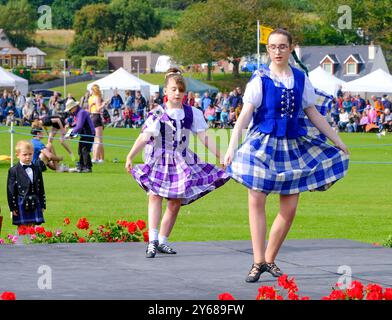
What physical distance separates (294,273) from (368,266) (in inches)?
31.1

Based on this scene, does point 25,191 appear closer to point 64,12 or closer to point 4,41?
point 4,41

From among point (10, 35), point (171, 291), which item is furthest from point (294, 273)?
point (10, 35)

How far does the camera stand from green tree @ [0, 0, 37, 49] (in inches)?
6614

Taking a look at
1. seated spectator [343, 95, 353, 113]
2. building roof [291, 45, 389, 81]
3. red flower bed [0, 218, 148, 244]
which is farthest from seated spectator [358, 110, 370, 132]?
building roof [291, 45, 389, 81]

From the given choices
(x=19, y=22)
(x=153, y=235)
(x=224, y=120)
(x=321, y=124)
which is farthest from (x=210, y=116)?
(x=19, y=22)

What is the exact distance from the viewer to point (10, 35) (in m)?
173

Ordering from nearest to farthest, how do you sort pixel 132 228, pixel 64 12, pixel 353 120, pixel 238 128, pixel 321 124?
pixel 238 128
pixel 321 124
pixel 132 228
pixel 353 120
pixel 64 12

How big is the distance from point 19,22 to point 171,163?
Answer: 525ft

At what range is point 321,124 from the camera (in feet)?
33.6

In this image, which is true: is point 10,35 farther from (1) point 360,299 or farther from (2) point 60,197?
(1) point 360,299

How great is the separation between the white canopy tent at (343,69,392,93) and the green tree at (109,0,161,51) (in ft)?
341

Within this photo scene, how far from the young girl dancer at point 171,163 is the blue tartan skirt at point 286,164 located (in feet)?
5.68

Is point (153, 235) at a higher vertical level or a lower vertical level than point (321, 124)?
lower

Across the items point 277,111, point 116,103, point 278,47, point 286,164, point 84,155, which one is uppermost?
point 278,47
